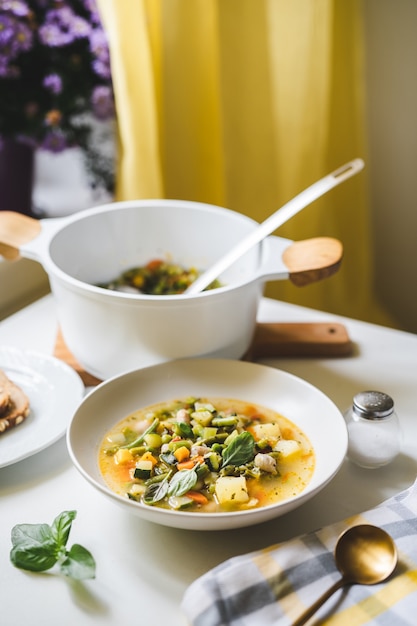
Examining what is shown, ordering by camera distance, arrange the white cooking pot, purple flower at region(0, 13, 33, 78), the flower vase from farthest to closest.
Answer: the flower vase < purple flower at region(0, 13, 33, 78) < the white cooking pot

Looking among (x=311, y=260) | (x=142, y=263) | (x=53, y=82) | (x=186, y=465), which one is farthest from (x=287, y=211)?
(x=53, y=82)

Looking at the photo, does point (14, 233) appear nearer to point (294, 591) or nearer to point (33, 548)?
point (33, 548)

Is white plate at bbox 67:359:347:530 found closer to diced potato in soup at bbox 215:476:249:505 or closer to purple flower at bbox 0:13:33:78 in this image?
diced potato in soup at bbox 215:476:249:505

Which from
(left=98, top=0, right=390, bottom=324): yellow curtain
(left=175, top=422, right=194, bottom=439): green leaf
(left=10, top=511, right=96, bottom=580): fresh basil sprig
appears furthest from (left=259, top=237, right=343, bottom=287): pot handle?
(left=98, top=0, right=390, bottom=324): yellow curtain

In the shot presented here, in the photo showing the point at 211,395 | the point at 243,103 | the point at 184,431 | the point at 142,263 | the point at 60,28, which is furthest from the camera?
the point at 243,103

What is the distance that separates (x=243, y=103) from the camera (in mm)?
1912

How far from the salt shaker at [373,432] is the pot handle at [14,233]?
61 centimetres

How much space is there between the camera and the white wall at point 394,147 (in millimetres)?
1936

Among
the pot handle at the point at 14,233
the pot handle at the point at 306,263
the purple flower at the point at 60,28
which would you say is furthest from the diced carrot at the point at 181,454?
the purple flower at the point at 60,28

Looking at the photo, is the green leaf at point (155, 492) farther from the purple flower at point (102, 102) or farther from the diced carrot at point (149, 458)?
the purple flower at point (102, 102)

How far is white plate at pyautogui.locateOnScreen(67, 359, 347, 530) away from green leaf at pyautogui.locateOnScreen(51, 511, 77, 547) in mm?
53

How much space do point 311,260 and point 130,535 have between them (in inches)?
20.1

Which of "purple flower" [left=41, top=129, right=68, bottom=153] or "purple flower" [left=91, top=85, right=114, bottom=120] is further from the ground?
"purple flower" [left=91, top=85, right=114, bottom=120]

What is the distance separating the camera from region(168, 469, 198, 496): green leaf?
0.94m
